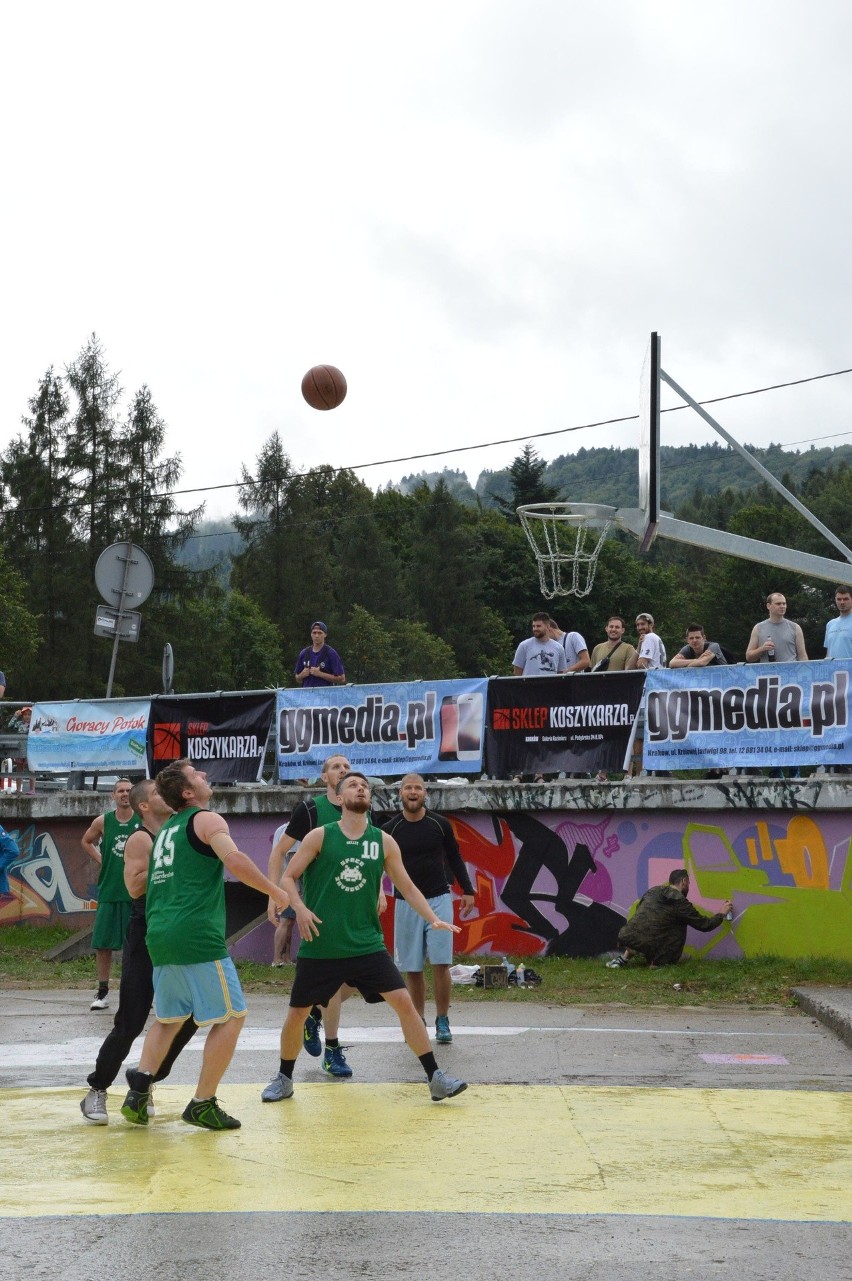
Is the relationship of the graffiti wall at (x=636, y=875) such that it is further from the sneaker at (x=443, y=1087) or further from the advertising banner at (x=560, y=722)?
the sneaker at (x=443, y=1087)

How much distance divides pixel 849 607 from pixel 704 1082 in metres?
7.22

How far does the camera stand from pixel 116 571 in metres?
18.0

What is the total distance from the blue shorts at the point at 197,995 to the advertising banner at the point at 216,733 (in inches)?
411

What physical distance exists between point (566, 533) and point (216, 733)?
5757 millimetres

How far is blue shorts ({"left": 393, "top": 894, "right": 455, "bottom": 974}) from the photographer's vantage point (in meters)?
10.7

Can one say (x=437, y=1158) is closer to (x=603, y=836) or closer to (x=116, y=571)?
(x=603, y=836)

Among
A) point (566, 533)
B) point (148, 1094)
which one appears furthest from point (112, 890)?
point (566, 533)

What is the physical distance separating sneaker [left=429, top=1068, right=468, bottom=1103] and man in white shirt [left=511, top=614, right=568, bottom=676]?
29.0 ft

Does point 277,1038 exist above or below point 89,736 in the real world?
below

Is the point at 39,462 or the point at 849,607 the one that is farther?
the point at 39,462

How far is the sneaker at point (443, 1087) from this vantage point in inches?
316

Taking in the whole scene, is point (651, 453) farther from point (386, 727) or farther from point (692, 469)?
point (692, 469)

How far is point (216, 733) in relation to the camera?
60.1 ft

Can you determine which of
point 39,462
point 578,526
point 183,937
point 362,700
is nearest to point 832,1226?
point 183,937
